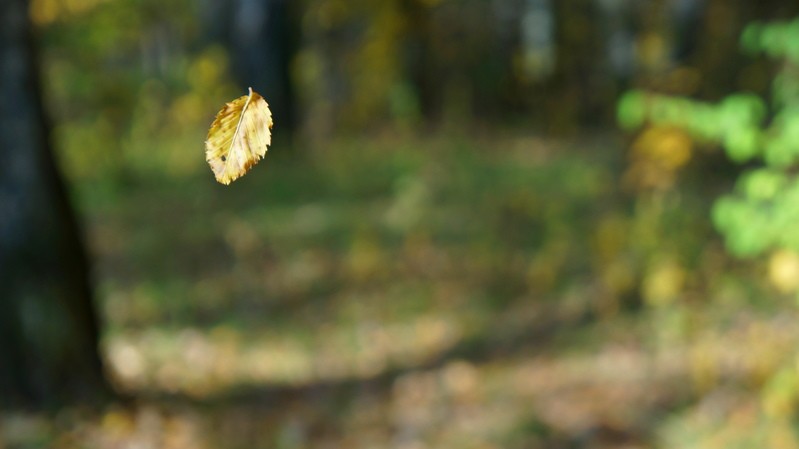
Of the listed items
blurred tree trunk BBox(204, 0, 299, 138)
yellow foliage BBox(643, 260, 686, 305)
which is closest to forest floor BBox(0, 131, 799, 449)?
yellow foliage BBox(643, 260, 686, 305)

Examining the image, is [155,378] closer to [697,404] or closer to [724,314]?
[697,404]

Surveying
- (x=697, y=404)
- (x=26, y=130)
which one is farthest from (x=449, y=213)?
(x=26, y=130)

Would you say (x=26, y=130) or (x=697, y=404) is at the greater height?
(x=26, y=130)

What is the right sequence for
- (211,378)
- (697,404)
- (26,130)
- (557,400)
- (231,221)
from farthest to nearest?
(231,221), (211,378), (557,400), (697,404), (26,130)

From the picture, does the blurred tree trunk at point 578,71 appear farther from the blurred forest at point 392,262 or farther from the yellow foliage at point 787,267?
the yellow foliage at point 787,267

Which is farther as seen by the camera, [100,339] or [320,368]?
[320,368]

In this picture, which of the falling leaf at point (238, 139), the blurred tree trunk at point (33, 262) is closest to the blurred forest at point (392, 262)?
the blurred tree trunk at point (33, 262)

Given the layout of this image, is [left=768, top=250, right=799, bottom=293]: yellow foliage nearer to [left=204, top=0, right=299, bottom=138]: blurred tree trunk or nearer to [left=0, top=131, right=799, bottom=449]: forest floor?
[left=0, top=131, right=799, bottom=449]: forest floor
